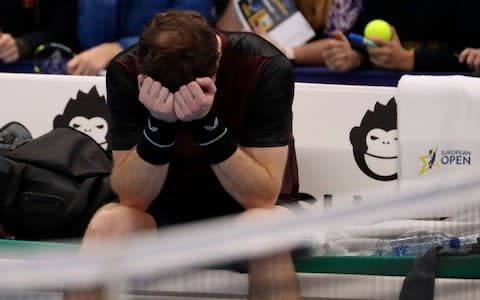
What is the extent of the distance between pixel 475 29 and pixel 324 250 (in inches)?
51.6

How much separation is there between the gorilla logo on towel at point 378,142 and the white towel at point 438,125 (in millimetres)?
53

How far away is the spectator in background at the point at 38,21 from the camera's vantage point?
9.48 feet

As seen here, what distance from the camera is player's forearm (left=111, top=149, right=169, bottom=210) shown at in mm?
1705

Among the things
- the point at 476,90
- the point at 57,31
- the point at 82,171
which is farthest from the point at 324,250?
the point at 57,31

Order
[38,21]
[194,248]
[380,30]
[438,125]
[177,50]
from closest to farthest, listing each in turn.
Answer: [194,248], [177,50], [438,125], [380,30], [38,21]

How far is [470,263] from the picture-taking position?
1594 millimetres

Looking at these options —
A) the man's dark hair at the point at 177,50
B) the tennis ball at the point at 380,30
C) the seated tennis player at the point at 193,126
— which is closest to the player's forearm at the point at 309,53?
the tennis ball at the point at 380,30

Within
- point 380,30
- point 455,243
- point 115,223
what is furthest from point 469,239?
point 380,30

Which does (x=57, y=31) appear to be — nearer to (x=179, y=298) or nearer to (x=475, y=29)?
(x=475, y=29)

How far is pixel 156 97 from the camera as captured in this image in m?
1.59

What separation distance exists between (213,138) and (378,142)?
2.37 feet

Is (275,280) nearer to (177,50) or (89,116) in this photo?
(177,50)

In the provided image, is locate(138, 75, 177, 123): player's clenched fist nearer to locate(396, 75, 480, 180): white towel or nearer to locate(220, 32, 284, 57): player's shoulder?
locate(220, 32, 284, 57): player's shoulder

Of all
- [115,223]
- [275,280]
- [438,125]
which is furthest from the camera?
[438,125]
